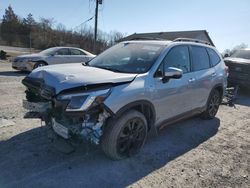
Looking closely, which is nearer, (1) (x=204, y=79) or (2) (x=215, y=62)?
(1) (x=204, y=79)

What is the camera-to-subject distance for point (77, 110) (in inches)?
138

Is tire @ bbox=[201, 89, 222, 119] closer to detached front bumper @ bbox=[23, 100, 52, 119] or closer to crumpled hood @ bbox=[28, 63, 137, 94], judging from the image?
crumpled hood @ bbox=[28, 63, 137, 94]

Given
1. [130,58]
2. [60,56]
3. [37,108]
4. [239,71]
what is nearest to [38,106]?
[37,108]

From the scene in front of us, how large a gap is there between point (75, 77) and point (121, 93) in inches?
26.1

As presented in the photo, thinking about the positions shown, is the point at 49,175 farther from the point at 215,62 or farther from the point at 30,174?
the point at 215,62

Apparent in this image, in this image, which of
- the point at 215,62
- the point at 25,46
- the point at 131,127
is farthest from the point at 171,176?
the point at 25,46

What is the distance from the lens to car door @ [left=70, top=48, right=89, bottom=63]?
14.8 m

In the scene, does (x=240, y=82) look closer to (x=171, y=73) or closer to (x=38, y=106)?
(x=171, y=73)

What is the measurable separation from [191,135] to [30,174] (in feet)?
10.8

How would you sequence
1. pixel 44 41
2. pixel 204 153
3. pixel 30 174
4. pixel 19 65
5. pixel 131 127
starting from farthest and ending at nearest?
pixel 44 41 < pixel 19 65 < pixel 204 153 < pixel 131 127 < pixel 30 174

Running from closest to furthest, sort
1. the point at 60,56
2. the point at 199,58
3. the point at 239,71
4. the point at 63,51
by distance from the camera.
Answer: the point at 199,58 → the point at 239,71 → the point at 60,56 → the point at 63,51

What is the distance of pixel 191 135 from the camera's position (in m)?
5.70

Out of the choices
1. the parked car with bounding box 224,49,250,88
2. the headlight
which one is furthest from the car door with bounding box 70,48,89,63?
the headlight

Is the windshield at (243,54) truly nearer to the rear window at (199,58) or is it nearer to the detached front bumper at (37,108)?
the rear window at (199,58)
